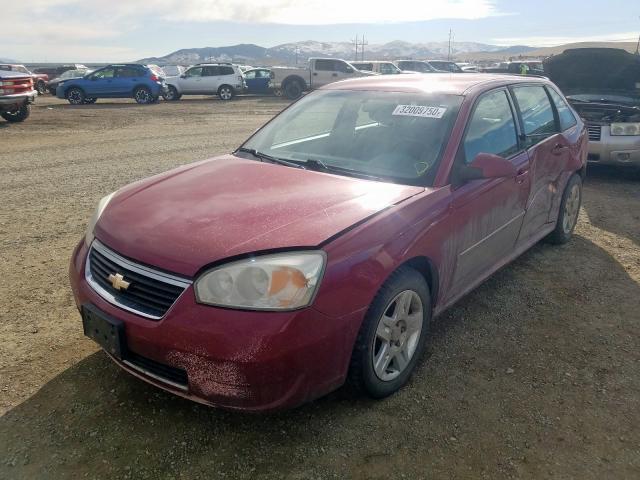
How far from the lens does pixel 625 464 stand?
2.32m

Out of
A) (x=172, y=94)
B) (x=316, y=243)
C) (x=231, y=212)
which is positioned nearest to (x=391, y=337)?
(x=316, y=243)

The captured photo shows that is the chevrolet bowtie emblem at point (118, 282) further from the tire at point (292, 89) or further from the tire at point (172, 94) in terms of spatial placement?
the tire at point (292, 89)

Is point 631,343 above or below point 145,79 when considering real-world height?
below

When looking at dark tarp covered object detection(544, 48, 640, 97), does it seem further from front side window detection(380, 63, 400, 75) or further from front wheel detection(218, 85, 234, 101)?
front side window detection(380, 63, 400, 75)

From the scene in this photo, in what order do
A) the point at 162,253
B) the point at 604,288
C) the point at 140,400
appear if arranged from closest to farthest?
1. the point at 162,253
2. the point at 140,400
3. the point at 604,288

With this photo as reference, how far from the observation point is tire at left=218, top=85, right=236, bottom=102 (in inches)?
942

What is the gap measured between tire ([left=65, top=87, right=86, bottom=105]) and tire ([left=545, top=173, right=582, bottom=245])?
20.3 meters

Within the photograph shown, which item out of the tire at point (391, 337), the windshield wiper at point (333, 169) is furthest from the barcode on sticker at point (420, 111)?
the tire at point (391, 337)

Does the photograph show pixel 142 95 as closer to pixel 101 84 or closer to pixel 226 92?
pixel 101 84

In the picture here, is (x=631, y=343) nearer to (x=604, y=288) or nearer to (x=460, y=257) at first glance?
(x=604, y=288)

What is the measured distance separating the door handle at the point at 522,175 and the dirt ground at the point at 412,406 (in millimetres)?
875

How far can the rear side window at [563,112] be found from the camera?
4660 millimetres

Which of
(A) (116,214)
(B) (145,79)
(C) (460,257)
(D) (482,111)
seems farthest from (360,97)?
(B) (145,79)

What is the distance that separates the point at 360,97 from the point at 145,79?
19474 millimetres
